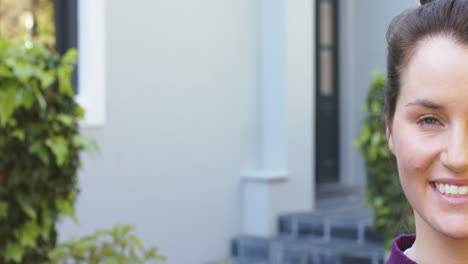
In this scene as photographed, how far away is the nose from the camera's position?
118 centimetres

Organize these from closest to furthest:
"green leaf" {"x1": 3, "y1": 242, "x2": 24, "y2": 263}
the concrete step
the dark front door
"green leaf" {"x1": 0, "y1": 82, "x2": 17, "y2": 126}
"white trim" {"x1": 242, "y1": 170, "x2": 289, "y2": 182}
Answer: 1. "green leaf" {"x1": 0, "y1": 82, "x2": 17, "y2": 126}
2. "green leaf" {"x1": 3, "y1": 242, "x2": 24, "y2": 263}
3. the concrete step
4. "white trim" {"x1": 242, "y1": 170, "x2": 289, "y2": 182}
5. the dark front door

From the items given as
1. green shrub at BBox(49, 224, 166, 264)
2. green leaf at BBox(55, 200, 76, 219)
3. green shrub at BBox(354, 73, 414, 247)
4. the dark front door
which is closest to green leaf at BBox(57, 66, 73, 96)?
green leaf at BBox(55, 200, 76, 219)

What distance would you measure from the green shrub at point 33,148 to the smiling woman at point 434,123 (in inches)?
103

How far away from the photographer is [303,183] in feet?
23.3

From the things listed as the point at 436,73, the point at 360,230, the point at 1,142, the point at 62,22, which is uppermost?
the point at 62,22

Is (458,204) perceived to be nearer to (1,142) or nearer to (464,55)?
(464,55)

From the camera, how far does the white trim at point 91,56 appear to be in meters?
5.32

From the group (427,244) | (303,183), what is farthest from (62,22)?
(427,244)

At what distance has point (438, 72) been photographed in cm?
122

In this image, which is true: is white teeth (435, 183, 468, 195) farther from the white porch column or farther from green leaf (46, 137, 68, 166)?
the white porch column

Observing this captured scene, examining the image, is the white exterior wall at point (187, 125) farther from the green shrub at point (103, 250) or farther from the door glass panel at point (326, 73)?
the door glass panel at point (326, 73)

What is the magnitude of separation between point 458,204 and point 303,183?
593 cm

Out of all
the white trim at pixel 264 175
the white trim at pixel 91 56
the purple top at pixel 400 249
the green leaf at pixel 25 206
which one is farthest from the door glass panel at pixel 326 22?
the purple top at pixel 400 249

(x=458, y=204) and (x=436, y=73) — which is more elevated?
(x=436, y=73)
